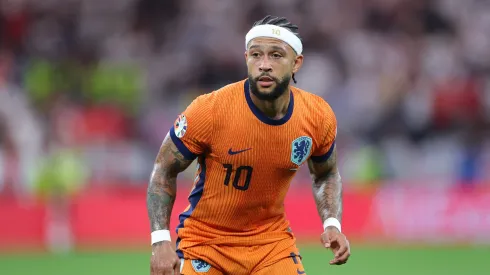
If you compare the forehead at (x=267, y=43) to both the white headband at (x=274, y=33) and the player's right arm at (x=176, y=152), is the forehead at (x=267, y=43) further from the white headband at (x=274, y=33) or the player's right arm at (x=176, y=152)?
the player's right arm at (x=176, y=152)

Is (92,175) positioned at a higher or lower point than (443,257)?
higher

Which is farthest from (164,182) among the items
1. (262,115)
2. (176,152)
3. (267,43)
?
(267,43)

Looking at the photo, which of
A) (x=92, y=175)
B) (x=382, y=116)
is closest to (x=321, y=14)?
(x=382, y=116)

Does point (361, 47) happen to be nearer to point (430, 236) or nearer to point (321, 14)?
point (321, 14)

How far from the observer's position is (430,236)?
16531mm

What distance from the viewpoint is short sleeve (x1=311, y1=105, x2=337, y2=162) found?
6.81 m

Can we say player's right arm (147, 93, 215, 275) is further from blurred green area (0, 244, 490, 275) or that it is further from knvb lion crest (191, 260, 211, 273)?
blurred green area (0, 244, 490, 275)

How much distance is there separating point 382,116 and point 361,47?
2027mm

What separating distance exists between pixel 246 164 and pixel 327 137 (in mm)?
653

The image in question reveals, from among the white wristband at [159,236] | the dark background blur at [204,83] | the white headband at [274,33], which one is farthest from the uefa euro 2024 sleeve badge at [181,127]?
the dark background blur at [204,83]

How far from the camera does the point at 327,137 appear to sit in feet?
22.5

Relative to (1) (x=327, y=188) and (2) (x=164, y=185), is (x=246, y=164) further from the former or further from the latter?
(1) (x=327, y=188)

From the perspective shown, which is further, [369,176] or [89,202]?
[369,176]

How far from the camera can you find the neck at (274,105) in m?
6.58
